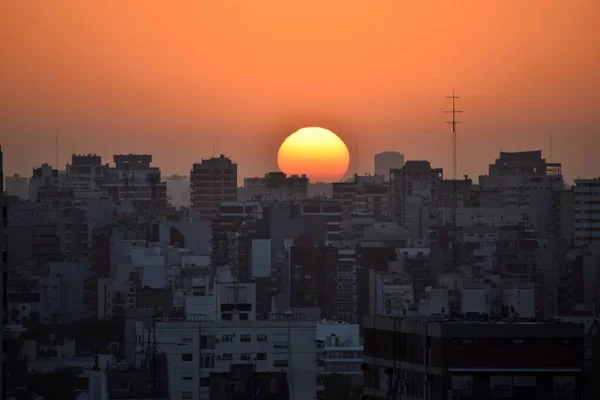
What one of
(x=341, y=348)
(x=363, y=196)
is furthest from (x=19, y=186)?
(x=341, y=348)

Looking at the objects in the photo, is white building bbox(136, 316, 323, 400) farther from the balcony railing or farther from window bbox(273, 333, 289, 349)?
the balcony railing

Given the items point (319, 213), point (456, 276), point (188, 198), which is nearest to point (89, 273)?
point (456, 276)

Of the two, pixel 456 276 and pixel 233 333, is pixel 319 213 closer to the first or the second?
pixel 456 276

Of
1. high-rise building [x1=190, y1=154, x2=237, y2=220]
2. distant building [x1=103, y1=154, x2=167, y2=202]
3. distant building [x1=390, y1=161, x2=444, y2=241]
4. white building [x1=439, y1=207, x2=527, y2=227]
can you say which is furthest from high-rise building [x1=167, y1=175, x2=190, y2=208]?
white building [x1=439, y1=207, x2=527, y2=227]

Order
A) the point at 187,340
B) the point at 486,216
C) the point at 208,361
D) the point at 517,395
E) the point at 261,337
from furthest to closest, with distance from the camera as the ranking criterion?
1. the point at 486,216
2. the point at 261,337
3. the point at 187,340
4. the point at 208,361
5. the point at 517,395

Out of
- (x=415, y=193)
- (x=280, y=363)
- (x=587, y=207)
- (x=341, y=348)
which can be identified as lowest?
(x=280, y=363)

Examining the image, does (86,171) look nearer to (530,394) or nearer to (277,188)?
(277,188)
